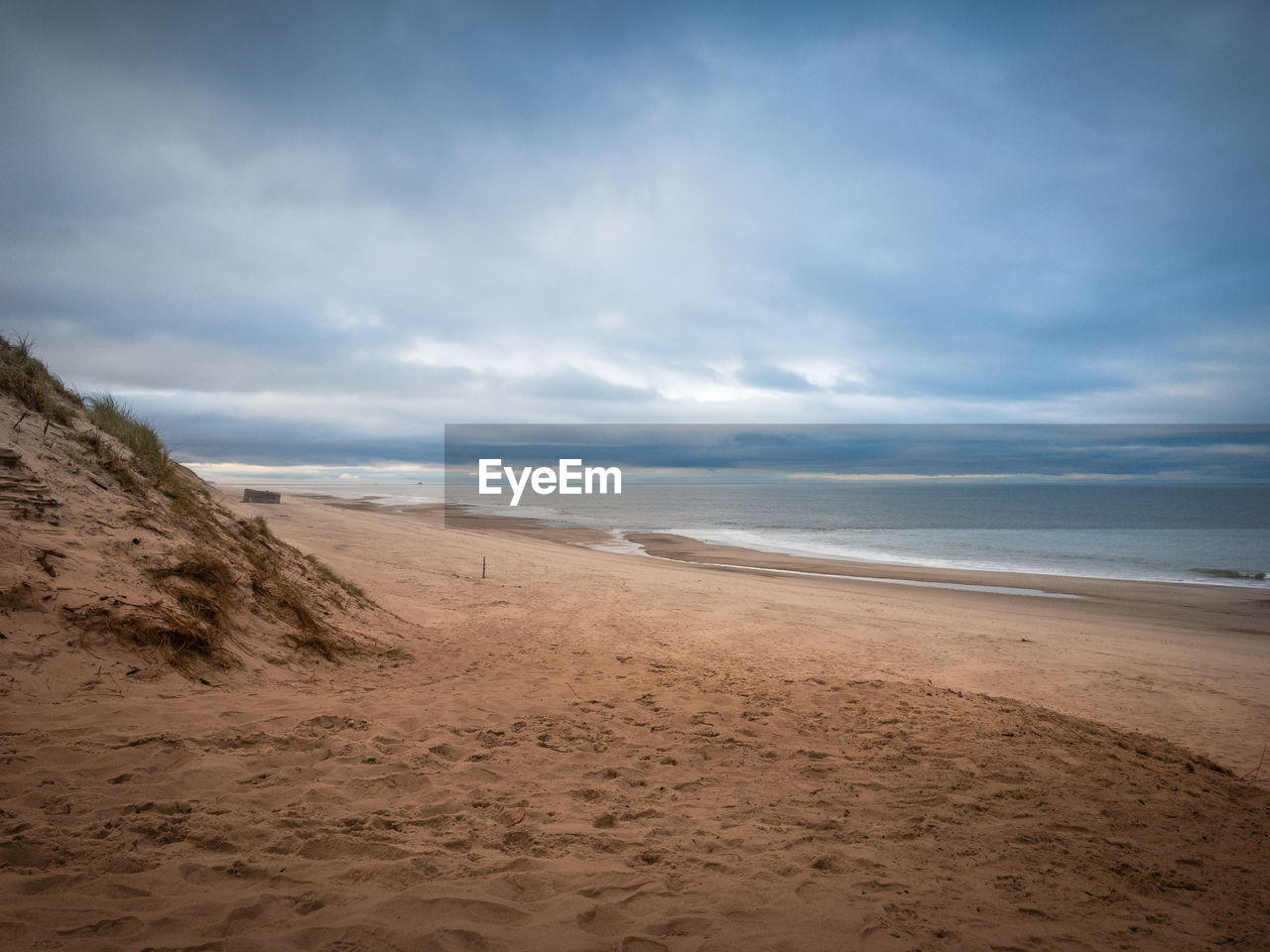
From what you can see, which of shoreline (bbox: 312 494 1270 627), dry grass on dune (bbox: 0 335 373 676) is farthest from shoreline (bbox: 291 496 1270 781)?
dry grass on dune (bbox: 0 335 373 676)

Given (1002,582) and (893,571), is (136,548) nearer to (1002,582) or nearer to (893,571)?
(893,571)

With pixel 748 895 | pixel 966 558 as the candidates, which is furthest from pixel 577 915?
pixel 966 558

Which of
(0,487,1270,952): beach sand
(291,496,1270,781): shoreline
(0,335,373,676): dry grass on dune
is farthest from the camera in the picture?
(291,496,1270,781): shoreline

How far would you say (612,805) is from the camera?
4.84 m

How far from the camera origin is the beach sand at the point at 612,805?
334 centimetres

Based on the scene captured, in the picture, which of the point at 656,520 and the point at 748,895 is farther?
the point at 656,520

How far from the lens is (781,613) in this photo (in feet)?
49.0

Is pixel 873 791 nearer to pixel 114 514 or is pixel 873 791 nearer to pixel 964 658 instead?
pixel 964 658

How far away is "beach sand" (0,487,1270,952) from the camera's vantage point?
3.34 metres

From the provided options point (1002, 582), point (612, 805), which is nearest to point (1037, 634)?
point (1002, 582)

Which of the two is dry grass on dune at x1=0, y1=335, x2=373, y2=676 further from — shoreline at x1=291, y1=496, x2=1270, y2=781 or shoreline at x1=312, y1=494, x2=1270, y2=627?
shoreline at x1=312, y1=494, x2=1270, y2=627

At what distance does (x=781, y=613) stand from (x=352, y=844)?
12.3 metres

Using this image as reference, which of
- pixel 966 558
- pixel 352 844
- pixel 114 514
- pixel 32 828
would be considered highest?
pixel 114 514

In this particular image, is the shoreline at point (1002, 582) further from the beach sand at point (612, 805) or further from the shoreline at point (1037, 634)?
the beach sand at point (612, 805)
